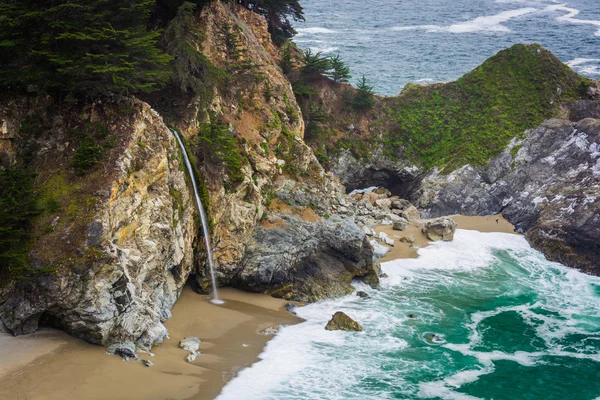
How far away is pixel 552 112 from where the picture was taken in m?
38.8

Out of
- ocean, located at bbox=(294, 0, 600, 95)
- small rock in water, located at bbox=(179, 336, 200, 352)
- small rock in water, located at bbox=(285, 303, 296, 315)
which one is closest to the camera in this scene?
small rock in water, located at bbox=(179, 336, 200, 352)

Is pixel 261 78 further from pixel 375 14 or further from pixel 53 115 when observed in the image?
pixel 375 14

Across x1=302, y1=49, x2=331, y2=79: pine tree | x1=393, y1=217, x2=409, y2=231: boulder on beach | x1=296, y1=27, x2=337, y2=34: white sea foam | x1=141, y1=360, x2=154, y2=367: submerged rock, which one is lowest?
x1=141, y1=360, x2=154, y2=367: submerged rock

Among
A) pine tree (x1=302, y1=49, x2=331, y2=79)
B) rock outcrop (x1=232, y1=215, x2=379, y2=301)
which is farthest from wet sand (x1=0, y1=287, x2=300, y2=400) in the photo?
pine tree (x1=302, y1=49, x2=331, y2=79)

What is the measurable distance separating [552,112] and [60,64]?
110 ft

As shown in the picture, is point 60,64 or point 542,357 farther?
point 542,357

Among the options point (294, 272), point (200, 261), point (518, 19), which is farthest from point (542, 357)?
point (518, 19)

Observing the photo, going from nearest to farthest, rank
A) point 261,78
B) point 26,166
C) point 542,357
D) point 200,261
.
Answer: point 26,166 < point 542,357 < point 200,261 < point 261,78

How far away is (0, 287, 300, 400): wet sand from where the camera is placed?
13722mm

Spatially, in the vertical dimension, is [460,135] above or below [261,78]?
below

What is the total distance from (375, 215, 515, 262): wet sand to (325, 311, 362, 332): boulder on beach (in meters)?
7.53

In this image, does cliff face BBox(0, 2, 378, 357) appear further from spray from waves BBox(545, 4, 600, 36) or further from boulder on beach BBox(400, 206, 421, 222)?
spray from waves BBox(545, 4, 600, 36)

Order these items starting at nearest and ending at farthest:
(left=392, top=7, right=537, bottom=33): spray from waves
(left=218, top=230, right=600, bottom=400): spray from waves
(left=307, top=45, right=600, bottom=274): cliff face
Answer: (left=218, top=230, right=600, bottom=400): spray from waves < (left=307, top=45, right=600, bottom=274): cliff face < (left=392, top=7, right=537, bottom=33): spray from waves

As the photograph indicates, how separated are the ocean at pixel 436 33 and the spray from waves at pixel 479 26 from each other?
0.14 meters
